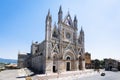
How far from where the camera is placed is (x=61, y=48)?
127 feet

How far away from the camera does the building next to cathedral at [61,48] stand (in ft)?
114

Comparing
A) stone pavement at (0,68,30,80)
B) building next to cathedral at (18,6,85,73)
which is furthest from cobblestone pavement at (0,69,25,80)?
building next to cathedral at (18,6,85,73)

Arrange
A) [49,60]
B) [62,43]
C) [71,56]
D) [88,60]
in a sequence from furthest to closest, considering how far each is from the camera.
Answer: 1. [88,60]
2. [71,56]
3. [62,43]
4. [49,60]

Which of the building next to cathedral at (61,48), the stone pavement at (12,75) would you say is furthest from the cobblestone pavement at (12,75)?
the building next to cathedral at (61,48)

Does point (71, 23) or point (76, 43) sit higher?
point (71, 23)

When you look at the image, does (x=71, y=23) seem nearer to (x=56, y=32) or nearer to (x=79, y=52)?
(x=56, y=32)

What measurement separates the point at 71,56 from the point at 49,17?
1409 centimetres

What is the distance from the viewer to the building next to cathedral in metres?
34.8

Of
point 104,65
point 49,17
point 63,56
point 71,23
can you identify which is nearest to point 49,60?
point 63,56

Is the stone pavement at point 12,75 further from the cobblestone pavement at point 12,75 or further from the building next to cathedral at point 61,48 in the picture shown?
the building next to cathedral at point 61,48

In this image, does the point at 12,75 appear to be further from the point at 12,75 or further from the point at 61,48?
the point at 61,48

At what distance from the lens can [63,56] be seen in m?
39.3

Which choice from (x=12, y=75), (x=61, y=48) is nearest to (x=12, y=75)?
(x=12, y=75)

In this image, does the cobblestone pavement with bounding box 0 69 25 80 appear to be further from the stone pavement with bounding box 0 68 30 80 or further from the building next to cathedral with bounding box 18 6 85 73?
the building next to cathedral with bounding box 18 6 85 73
